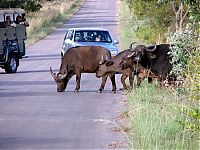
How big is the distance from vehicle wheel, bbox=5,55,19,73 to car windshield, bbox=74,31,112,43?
2726mm

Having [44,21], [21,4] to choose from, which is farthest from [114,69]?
[44,21]

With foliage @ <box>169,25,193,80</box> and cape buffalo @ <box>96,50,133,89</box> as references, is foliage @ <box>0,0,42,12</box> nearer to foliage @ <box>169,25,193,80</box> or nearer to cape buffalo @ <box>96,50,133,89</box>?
cape buffalo @ <box>96,50,133,89</box>

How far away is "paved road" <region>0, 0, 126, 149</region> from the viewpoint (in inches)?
498

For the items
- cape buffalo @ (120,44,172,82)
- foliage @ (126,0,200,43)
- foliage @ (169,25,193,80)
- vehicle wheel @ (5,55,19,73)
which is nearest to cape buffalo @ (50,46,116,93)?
cape buffalo @ (120,44,172,82)

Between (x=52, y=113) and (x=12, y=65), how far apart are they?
41.6 feet

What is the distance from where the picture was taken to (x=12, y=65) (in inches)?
1128

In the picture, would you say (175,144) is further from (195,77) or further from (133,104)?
(133,104)

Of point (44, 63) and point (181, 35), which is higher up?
A: point (181, 35)

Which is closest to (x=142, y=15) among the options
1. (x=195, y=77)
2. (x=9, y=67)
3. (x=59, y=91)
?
(x=9, y=67)

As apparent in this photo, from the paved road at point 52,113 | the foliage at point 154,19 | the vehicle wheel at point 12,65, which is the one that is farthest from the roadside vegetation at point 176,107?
the foliage at point 154,19

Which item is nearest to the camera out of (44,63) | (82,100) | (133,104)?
(133,104)

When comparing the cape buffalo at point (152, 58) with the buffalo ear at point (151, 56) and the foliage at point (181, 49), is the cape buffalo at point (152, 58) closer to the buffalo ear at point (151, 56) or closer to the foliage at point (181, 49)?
the buffalo ear at point (151, 56)

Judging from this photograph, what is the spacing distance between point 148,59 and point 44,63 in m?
14.6

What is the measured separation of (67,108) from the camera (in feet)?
56.5
